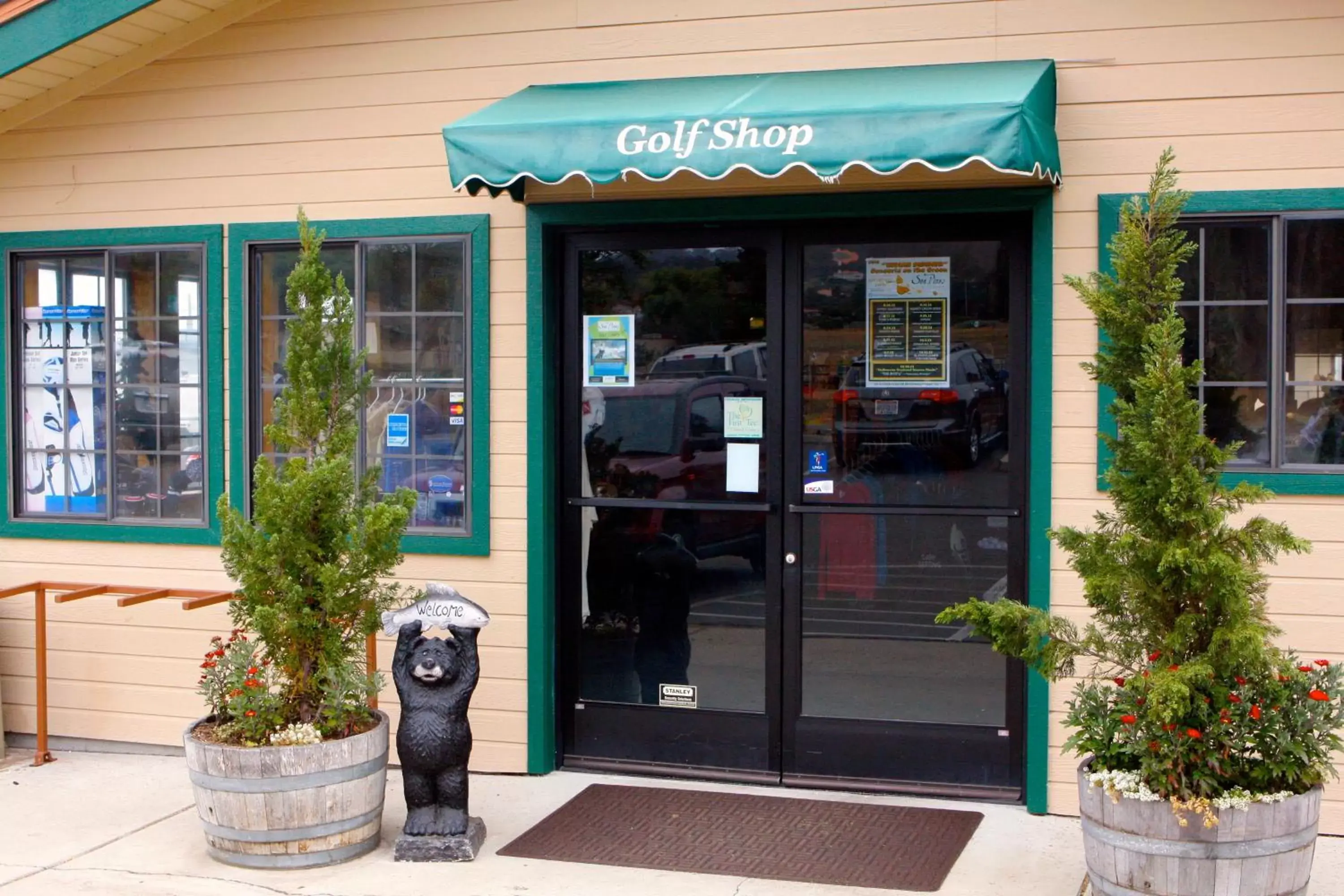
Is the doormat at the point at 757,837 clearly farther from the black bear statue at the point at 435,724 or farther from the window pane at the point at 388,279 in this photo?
the window pane at the point at 388,279

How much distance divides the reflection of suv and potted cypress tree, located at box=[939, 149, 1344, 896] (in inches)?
55.5

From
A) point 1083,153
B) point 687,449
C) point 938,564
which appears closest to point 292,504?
point 687,449

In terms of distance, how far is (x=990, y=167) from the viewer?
5.32 metres

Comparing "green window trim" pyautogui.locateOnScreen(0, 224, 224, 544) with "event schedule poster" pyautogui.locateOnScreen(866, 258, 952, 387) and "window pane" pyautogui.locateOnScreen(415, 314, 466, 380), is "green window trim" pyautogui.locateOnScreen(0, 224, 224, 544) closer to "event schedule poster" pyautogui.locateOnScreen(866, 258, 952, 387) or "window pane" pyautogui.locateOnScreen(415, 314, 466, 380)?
"window pane" pyautogui.locateOnScreen(415, 314, 466, 380)

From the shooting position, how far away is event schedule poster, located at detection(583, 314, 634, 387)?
659 cm

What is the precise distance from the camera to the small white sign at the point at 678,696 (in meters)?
6.56

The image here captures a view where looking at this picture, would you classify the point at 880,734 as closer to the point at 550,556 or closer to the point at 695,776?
the point at 695,776

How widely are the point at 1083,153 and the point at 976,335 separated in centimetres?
84

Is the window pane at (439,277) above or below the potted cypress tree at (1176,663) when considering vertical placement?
above

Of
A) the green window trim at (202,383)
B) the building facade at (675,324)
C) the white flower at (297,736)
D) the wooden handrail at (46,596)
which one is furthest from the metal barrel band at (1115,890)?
the green window trim at (202,383)

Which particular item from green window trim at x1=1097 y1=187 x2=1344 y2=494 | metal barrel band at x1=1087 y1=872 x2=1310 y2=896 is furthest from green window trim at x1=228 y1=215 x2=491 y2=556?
metal barrel band at x1=1087 y1=872 x2=1310 y2=896

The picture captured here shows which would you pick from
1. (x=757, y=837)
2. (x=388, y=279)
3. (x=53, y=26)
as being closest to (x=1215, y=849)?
(x=757, y=837)

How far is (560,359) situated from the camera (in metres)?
6.68

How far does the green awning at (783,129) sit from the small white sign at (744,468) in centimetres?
136
